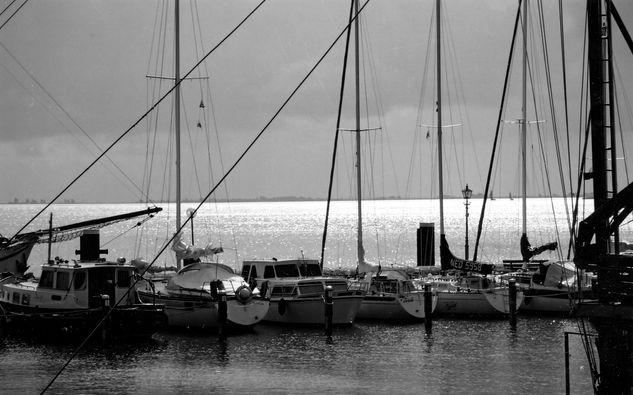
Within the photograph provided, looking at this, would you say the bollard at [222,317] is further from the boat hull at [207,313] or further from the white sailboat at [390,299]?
the white sailboat at [390,299]

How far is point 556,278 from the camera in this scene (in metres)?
54.6

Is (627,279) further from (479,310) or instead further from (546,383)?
(479,310)

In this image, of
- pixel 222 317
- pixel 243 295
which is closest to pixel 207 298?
pixel 243 295

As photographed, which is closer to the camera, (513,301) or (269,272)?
(513,301)

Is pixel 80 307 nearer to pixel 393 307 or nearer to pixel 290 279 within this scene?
pixel 290 279

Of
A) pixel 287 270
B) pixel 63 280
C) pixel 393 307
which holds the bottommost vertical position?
pixel 393 307

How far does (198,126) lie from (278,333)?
18083 millimetres

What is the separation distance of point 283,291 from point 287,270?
292 centimetres

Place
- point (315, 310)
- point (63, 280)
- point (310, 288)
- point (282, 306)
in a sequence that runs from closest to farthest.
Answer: point (63, 280), point (315, 310), point (282, 306), point (310, 288)

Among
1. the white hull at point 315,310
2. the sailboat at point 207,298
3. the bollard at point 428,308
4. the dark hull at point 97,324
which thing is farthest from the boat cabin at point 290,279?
the dark hull at point 97,324

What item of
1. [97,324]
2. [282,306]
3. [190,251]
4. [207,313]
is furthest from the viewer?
[190,251]

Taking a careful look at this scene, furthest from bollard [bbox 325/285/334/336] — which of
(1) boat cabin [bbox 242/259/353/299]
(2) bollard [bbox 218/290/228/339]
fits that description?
(2) bollard [bbox 218/290/228/339]

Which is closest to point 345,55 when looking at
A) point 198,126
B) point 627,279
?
point 198,126

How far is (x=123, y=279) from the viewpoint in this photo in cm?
4550
